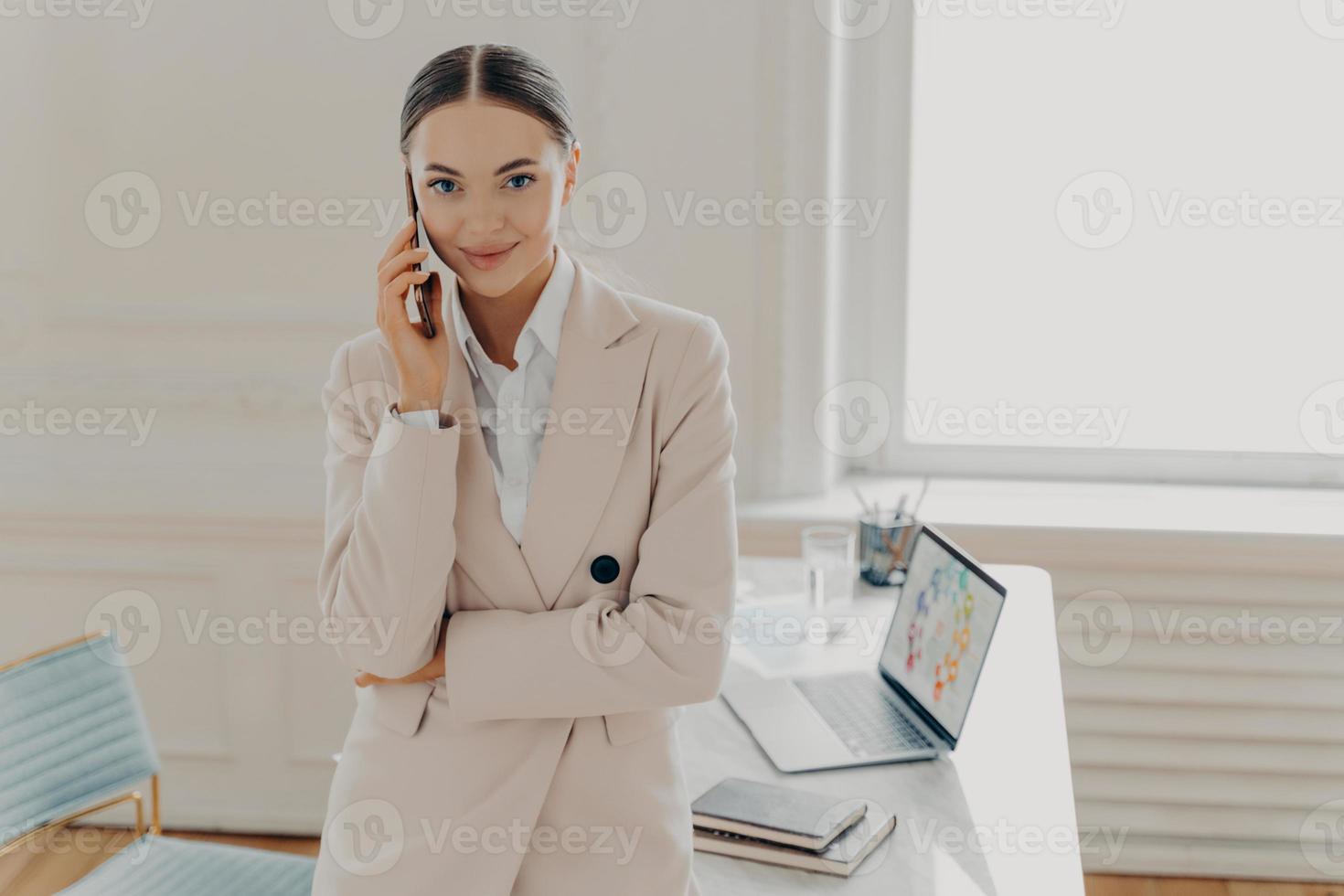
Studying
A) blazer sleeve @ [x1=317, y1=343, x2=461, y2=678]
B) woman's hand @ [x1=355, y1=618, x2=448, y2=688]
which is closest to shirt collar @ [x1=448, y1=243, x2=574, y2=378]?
blazer sleeve @ [x1=317, y1=343, x2=461, y2=678]

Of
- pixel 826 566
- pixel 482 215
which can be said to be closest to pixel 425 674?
pixel 482 215

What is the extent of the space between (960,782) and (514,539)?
704 millimetres

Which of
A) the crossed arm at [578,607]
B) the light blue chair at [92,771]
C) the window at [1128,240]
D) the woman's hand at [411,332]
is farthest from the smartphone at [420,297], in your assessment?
the window at [1128,240]

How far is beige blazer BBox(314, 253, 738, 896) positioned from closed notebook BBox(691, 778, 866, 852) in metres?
0.14

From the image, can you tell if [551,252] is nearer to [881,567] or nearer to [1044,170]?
[881,567]

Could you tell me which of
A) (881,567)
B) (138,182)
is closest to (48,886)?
(138,182)

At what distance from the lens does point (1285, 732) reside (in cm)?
274

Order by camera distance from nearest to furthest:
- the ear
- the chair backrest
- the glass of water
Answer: the ear
the chair backrest
the glass of water

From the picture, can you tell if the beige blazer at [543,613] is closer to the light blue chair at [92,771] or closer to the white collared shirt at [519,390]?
the white collared shirt at [519,390]

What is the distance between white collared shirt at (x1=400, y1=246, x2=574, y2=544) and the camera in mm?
1397

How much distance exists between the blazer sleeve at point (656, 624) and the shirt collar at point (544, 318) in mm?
148

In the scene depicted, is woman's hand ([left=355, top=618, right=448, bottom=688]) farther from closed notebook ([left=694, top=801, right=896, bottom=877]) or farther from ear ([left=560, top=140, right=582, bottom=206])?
ear ([left=560, top=140, right=582, bottom=206])

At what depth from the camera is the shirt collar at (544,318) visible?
1400 mm

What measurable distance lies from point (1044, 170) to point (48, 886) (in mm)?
2831
